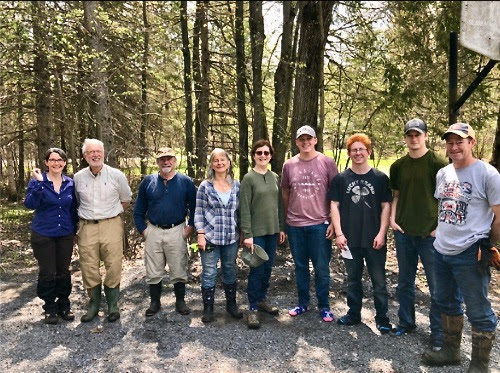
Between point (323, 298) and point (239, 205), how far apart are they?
1449 millimetres

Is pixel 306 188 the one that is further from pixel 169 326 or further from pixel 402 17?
pixel 402 17

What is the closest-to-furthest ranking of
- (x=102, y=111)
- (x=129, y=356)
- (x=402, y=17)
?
(x=129, y=356) → (x=102, y=111) → (x=402, y=17)

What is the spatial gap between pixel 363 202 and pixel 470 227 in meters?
1.06

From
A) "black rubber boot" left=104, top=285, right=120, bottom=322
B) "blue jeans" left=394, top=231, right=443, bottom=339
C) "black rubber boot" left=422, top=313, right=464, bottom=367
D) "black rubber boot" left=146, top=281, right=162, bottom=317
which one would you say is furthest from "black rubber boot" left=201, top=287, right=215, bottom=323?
"black rubber boot" left=422, top=313, right=464, bottom=367

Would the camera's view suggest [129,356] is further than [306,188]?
No

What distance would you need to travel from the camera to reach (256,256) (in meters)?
4.32

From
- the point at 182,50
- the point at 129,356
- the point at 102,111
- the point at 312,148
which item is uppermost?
the point at 182,50

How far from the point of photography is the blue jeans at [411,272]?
3.76 meters

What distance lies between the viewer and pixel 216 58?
9.69m

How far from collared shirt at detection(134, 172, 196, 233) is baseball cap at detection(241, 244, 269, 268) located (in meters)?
0.86

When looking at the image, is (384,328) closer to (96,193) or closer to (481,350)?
(481,350)

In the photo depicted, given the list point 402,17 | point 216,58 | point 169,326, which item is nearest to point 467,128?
point 169,326

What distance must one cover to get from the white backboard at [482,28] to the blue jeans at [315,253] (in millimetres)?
2390

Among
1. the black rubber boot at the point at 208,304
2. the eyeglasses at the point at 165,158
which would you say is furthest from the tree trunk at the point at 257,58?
the black rubber boot at the point at 208,304
